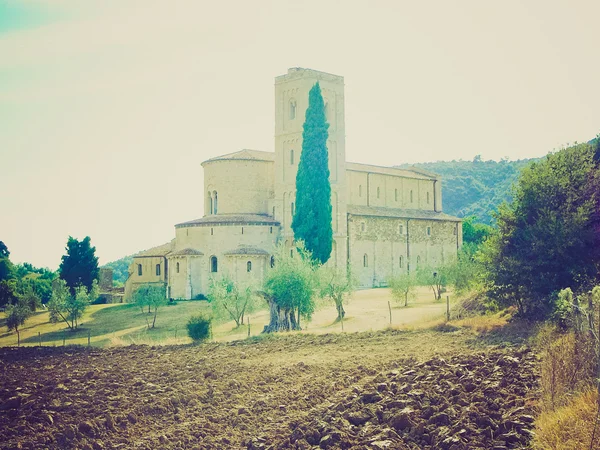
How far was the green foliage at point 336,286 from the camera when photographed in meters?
35.6

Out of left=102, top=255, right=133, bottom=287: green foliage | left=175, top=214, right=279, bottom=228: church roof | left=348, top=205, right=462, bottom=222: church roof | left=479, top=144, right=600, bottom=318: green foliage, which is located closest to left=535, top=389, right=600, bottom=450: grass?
left=479, top=144, right=600, bottom=318: green foliage

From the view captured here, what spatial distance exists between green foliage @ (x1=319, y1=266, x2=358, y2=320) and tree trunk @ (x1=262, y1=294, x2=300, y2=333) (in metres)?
3.63

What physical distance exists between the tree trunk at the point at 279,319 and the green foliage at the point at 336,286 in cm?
363

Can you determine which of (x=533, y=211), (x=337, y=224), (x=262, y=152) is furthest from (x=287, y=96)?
(x=533, y=211)

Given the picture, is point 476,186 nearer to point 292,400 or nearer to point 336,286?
point 336,286

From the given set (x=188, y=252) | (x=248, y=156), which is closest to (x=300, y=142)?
(x=248, y=156)

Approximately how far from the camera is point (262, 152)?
53.8 metres

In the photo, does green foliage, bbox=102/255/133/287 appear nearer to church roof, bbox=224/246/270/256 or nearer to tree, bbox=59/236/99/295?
tree, bbox=59/236/99/295

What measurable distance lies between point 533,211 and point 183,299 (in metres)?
29.9

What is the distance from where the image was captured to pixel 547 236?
21797 mm

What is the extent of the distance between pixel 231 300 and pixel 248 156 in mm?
19702

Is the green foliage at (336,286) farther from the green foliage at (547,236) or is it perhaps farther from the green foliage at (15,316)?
the green foliage at (15,316)

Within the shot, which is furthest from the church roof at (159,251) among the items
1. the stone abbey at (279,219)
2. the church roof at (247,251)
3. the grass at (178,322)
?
the church roof at (247,251)

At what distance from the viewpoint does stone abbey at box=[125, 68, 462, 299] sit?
47.6m
